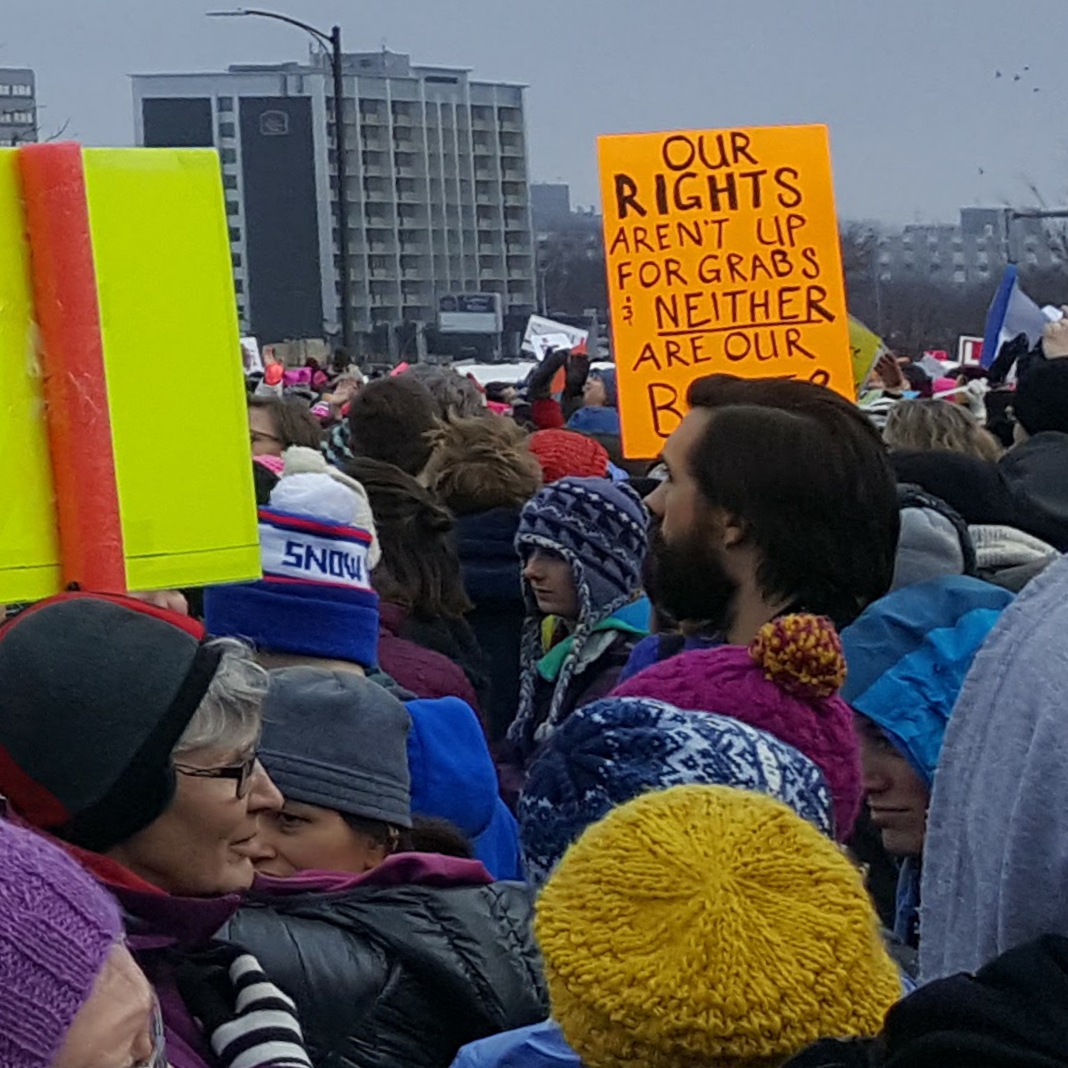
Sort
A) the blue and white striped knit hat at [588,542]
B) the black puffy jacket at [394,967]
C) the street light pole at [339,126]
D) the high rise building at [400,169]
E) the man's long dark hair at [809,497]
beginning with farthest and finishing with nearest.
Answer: the high rise building at [400,169]
the street light pole at [339,126]
the blue and white striped knit hat at [588,542]
the man's long dark hair at [809,497]
the black puffy jacket at [394,967]

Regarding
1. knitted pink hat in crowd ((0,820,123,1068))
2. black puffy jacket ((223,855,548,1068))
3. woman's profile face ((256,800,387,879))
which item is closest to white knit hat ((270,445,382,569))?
woman's profile face ((256,800,387,879))

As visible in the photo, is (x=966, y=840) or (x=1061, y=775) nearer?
(x=1061, y=775)

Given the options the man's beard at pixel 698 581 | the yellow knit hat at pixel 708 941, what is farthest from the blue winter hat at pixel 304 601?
the yellow knit hat at pixel 708 941

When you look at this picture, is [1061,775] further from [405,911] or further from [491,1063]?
[405,911]

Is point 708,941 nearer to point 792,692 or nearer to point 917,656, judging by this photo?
point 792,692

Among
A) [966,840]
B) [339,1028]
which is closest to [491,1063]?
[339,1028]

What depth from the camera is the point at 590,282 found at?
4259 inches

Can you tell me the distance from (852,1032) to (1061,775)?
418 millimetres

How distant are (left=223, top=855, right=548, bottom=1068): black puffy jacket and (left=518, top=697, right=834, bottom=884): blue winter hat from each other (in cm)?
14

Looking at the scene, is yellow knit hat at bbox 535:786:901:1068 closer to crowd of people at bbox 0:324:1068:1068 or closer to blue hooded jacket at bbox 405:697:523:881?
crowd of people at bbox 0:324:1068:1068

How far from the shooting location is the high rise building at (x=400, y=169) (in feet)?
360

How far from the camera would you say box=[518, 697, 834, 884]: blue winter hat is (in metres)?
2.31

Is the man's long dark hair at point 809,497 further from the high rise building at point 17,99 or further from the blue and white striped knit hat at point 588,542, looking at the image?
the high rise building at point 17,99

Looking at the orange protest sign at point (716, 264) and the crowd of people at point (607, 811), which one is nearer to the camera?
the crowd of people at point (607, 811)
